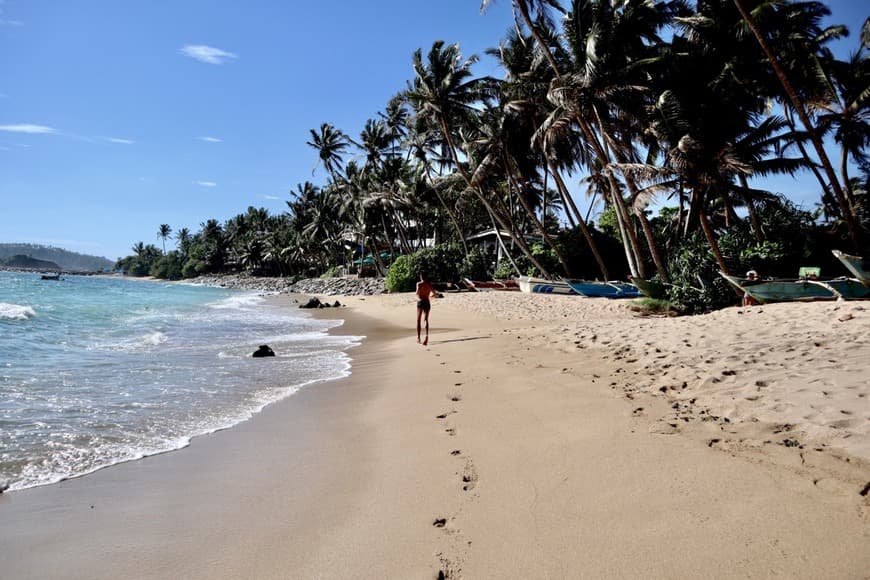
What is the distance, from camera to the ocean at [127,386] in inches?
167

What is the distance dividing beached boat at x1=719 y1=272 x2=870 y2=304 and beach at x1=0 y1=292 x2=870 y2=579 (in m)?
6.51

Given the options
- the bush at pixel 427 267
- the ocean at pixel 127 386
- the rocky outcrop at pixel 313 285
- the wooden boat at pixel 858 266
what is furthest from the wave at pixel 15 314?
the wooden boat at pixel 858 266

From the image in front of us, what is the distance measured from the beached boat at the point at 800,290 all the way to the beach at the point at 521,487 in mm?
6512

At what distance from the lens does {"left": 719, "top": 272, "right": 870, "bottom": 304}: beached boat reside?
455 inches

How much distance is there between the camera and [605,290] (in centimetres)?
1970

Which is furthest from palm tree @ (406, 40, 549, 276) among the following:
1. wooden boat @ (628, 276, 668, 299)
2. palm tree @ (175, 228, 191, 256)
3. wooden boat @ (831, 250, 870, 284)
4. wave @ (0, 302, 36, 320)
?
palm tree @ (175, 228, 191, 256)

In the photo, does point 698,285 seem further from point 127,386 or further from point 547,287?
point 127,386

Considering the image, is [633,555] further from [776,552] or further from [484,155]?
[484,155]

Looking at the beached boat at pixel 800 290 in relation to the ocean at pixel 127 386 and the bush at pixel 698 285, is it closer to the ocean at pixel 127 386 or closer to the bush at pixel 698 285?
the bush at pixel 698 285

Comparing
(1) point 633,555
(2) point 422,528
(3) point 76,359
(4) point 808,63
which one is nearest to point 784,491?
(1) point 633,555

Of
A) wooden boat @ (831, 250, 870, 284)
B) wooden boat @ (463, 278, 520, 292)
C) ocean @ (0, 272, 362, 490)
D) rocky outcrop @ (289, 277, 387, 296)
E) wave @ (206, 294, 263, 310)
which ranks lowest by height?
ocean @ (0, 272, 362, 490)

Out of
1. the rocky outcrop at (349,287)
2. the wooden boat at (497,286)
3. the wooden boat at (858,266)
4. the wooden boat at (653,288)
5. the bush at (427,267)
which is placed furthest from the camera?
the rocky outcrop at (349,287)

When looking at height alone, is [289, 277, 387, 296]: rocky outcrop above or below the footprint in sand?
above

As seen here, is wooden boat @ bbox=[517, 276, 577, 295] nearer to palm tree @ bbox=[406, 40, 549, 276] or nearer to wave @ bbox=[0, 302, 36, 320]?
palm tree @ bbox=[406, 40, 549, 276]
